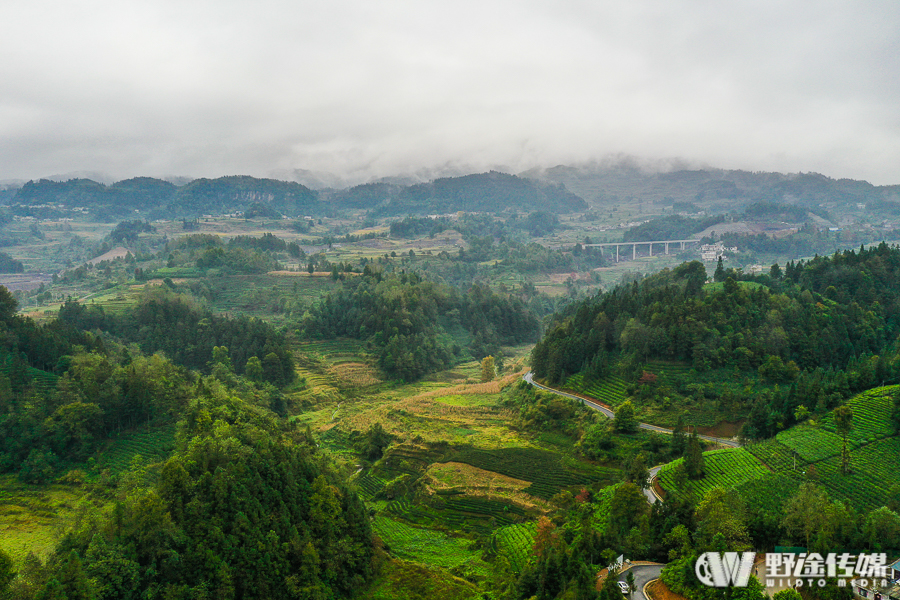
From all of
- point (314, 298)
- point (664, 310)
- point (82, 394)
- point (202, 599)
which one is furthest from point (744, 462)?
point (314, 298)

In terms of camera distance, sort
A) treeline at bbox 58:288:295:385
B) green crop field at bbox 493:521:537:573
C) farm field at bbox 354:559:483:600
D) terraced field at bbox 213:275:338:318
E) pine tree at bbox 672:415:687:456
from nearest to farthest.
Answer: farm field at bbox 354:559:483:600
green crop field at bbox 493:521:537:573
pine tree at bbox 672:415:687:456
treeline at bbox 58:288:295:385
terraced field at bbox 213:275:338:318

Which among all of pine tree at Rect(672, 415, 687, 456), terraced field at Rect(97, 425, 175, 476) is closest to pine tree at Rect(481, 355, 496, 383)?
pine tree at Rect(672, 415, 687, 456)

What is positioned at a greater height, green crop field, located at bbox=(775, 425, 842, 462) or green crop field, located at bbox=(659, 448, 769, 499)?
green crop field, located at bbox=(775, 425, 842, 462)

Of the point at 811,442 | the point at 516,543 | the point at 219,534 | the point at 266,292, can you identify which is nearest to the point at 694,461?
the point at 811,442

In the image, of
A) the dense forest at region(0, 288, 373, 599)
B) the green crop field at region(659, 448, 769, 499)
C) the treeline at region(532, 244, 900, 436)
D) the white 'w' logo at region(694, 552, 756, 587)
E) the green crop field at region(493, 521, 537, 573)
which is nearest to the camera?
the white 'w' logo at region(694, 552, 756, 587)

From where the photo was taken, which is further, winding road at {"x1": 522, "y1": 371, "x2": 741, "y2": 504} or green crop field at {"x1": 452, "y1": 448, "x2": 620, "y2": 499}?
green crop field at {"x1": 452, "y1": 448, "x2": 620, "y2": 499}

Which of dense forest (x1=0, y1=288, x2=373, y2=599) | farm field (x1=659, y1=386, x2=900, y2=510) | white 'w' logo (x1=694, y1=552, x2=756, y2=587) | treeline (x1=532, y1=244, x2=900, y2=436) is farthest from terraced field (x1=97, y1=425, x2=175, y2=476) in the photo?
treeline (x1=532, y1=244, x2=900, y2=436)

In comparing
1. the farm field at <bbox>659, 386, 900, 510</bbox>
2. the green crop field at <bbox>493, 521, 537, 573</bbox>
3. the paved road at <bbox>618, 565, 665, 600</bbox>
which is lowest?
the green crop field at <bbox>493, 521, 537, 573</bbox>

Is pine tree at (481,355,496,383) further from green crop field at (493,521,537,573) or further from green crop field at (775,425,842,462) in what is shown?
green crop field at (775,425,842,462)
